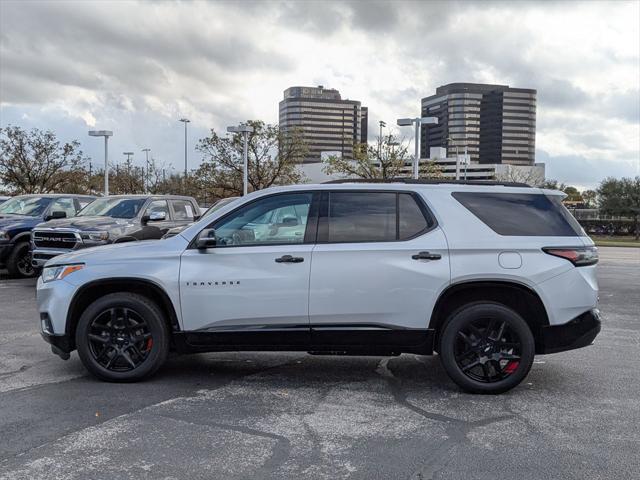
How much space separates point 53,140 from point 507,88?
119419mm

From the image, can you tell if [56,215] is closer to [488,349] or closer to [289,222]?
[289,222]

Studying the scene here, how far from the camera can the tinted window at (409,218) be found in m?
5.15

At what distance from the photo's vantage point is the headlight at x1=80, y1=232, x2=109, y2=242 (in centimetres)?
1079

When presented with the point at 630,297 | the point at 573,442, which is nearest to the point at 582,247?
the point at 573,442

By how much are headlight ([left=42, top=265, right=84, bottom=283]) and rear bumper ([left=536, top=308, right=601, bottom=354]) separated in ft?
13.1

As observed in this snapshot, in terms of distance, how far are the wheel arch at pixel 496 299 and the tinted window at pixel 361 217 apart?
70 cm

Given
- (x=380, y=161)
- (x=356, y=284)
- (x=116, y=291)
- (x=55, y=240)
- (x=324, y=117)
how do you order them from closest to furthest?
(x=356, y=284)
(x=116, y=291)
(x=55, y=240)
(x=380, y=161)
(x=324, y=117)

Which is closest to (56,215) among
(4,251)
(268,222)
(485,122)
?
(4,251)

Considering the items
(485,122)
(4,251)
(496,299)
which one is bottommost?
(4,251)

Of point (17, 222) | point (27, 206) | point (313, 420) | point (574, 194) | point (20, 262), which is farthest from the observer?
point (574, 194)

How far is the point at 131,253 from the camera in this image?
5.25 metres

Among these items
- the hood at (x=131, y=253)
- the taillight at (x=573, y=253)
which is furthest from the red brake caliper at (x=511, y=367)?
the hood at (x=131, y=253)

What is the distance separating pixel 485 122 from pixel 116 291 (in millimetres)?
132731

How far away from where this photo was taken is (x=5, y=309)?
30.0 feet
